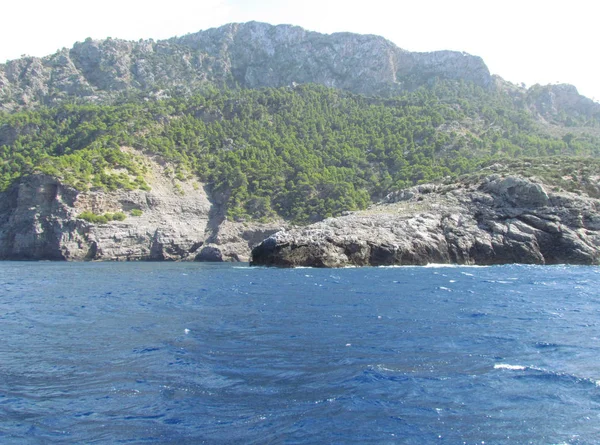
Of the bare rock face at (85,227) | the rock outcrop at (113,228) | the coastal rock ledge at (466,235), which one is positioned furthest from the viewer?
the rock outcrop at (113,228)

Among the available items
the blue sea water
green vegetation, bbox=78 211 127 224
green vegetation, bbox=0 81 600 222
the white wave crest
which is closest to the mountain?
green vegetation, bbox=78 211 127 224

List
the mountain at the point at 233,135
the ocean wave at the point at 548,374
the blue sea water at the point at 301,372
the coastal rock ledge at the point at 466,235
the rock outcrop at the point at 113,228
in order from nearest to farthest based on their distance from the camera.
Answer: the blue sea water at the point at 301,372, the ocean wave at the point at 548,374, the coastal rock ledge at the point at 466,235, the rock outcrop at the point at 113,228, the mountain at the point at 233,135

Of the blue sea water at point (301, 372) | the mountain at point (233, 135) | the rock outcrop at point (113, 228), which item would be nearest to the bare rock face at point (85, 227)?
the rock outcrop at point (113, 228)

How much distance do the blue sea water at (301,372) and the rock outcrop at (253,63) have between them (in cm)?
14632

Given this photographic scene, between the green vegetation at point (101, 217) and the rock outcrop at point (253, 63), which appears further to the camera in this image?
the rock outcrop at point (253, 63)

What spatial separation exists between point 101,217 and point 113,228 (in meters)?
2.69

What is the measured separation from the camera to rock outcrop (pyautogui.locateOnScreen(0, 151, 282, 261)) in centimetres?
8238

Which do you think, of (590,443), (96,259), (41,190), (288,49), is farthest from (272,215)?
(288,49)

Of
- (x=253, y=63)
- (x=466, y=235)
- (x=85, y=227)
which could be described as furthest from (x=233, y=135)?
(x=253, y=63)

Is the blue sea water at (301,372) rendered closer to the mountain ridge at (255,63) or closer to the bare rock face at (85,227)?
the bare rock face at (85,227)

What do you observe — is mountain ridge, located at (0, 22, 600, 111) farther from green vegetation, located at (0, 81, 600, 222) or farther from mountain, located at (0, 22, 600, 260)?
green vegetation, located at (0, 81, 600, 222)

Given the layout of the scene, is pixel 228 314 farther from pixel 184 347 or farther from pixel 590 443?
pixel 590 443

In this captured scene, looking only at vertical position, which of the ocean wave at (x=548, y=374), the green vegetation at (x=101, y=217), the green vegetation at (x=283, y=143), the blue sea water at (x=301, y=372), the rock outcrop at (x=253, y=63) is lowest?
the blue sea water at (x=301, y=372)

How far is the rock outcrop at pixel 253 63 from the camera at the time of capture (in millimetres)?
166000
